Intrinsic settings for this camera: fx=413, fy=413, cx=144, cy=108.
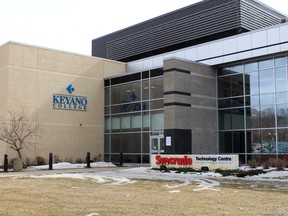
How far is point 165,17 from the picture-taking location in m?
42.4

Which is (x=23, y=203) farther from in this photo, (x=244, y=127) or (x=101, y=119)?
(x=101, y=119)

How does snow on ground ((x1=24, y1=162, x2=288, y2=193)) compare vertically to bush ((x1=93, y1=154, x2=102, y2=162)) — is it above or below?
below

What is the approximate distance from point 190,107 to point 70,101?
34.9 ft

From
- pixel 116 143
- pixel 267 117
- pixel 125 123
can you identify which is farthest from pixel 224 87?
pixel 116 143

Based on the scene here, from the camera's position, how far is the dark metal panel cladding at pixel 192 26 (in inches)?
1444

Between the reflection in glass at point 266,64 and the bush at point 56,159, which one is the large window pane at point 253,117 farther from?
the bush at point 56,159

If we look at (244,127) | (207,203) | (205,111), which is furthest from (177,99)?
(207,203)

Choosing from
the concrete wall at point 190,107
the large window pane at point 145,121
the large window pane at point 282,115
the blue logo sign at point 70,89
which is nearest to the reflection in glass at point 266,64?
the large window pane at point 282,115

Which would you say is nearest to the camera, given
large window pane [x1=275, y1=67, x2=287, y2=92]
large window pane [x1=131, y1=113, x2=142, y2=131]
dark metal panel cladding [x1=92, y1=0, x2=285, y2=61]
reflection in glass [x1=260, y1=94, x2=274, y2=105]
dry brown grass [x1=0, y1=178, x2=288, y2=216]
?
dry brown grass [x1=0, y1=178, x2=288, y2=216]

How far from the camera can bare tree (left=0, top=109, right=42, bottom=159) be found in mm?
30750

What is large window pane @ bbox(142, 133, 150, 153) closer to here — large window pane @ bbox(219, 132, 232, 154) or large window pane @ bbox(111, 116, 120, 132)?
large window pane @ bbox(111, 116, 120, 132)

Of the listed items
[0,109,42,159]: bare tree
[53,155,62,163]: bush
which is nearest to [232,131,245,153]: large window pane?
[53,155,62,163]: bush

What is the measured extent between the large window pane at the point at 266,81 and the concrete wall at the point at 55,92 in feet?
47.2

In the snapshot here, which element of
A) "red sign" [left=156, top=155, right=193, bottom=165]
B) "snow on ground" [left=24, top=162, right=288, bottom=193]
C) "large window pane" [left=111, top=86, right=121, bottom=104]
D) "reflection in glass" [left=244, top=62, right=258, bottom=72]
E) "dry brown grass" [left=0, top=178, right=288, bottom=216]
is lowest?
"snow on ground" [left=24, top=162, right=288, bottom=193]
